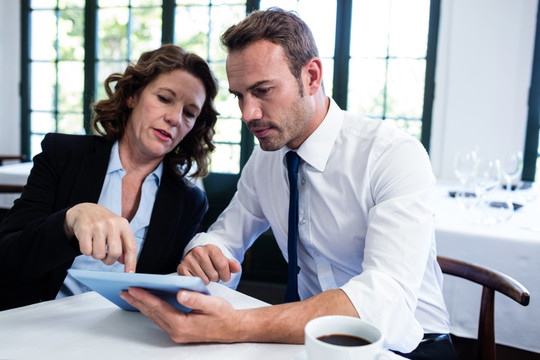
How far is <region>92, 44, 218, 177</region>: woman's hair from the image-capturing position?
169cm

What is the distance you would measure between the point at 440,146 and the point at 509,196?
0.96 m

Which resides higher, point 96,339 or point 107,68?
point 107,68

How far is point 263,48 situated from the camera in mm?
1344

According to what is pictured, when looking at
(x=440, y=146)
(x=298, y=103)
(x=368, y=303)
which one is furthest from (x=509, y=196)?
(x=368, y=303)

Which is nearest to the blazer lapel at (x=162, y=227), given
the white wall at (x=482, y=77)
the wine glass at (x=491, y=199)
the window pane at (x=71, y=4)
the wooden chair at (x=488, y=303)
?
the wooden chair at (x=488, y=303)

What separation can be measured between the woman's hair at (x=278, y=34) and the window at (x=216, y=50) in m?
2.62

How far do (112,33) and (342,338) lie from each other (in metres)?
4.63

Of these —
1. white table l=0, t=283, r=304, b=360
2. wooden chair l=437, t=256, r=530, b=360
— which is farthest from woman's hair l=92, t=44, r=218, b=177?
wooden chair l=437, t=256, r=530, b=360

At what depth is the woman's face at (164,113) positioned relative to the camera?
1631mm

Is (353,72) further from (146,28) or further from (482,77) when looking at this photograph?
(146,28)

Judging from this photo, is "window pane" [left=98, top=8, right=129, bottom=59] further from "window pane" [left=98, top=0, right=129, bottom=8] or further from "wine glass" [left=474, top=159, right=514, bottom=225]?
"wine glass" [left=474, top=159, right=514, bottom=225]

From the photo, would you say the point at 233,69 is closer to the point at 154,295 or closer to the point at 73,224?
the point at 73,224

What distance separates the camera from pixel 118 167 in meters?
1.64

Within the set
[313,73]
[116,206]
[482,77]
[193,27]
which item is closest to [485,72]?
[482,77]
